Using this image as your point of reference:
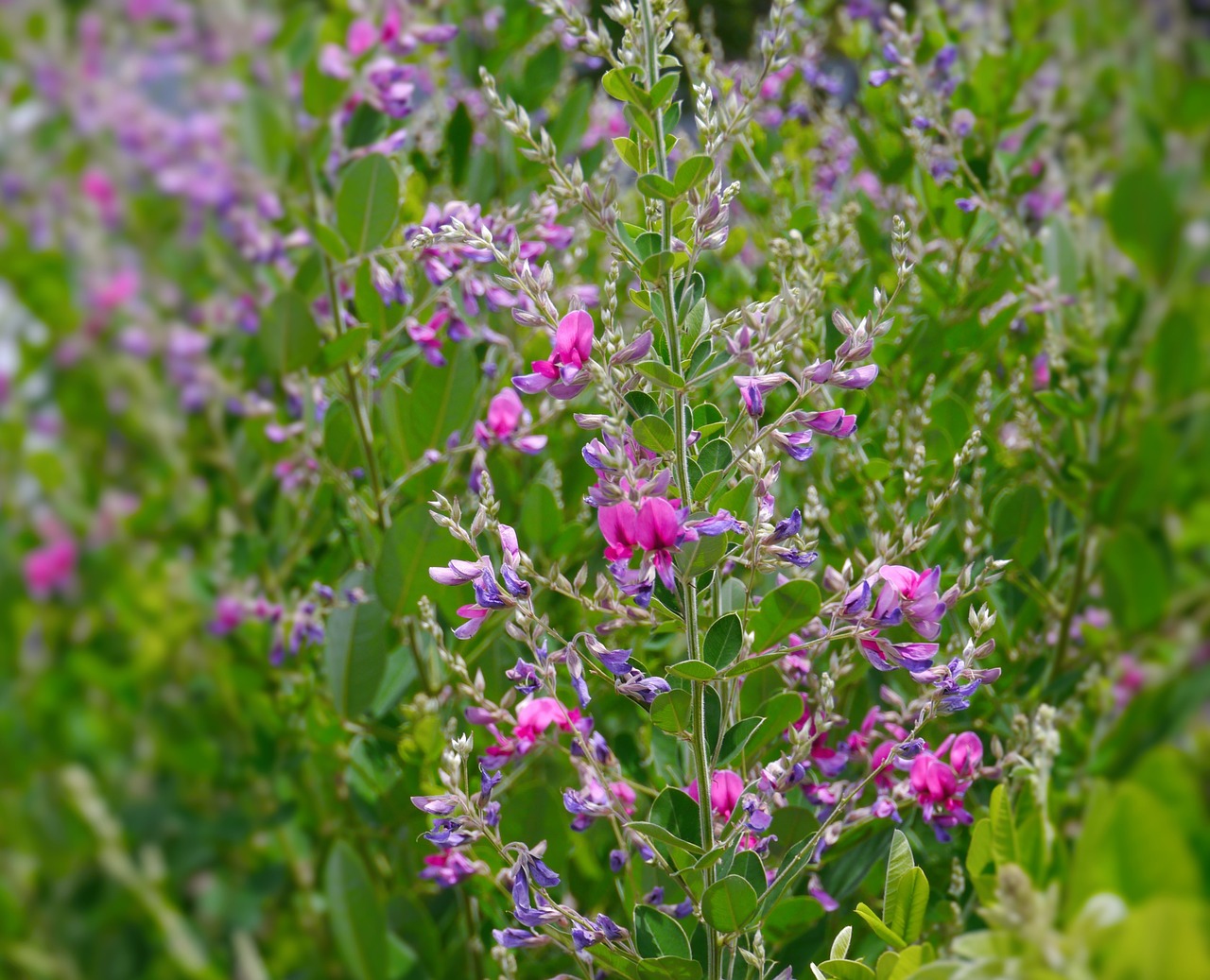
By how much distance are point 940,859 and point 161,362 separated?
1.65m

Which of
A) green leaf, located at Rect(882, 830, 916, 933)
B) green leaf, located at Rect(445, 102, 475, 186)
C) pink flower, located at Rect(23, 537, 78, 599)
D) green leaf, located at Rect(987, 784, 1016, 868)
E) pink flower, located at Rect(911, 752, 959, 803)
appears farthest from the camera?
pink flower, located at Rect(23, 537, 78, 599)

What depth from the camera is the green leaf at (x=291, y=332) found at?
970 millimetres

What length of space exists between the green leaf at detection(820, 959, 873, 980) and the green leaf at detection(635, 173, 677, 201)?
39 cm

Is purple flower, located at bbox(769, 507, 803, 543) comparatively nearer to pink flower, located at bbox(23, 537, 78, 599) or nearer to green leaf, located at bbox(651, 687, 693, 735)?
green leaf, located at bbox(651, 687, 693, 735)

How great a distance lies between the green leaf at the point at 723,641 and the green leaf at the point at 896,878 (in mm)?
126

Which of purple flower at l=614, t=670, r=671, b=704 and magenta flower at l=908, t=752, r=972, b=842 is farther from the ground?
purple flower at l=614, t=670, r=671, b=704

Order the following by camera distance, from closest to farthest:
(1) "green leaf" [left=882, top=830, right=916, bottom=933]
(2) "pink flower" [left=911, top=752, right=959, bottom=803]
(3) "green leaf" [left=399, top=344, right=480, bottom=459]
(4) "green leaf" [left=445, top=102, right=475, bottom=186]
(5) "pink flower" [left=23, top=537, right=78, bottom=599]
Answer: (1) "green leaf" [left=882, top=830, right=916, bottom=933], (2) "pink flower" [left=911, top=752, right=959, bottom=803], (3) "green leaf" [left=399, top=344, right=480, bottom=459], (4) "green leaf" [left=445, top=102, right=475, bottom=186], (5) "pink flower" [left=23, top=537, right=78, bottom=599]

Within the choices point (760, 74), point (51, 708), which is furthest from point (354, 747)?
point (51, 708)

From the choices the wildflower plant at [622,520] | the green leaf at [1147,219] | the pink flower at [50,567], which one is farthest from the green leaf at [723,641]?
the pink flower at [50,567]

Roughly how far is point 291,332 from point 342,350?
0.28 ft

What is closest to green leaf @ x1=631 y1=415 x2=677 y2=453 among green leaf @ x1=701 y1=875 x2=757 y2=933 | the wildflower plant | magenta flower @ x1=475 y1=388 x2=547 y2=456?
the wildflower plant

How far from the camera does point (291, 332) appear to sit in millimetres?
977

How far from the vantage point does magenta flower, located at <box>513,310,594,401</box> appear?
0.56 metres

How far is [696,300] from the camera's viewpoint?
2.06 ft
